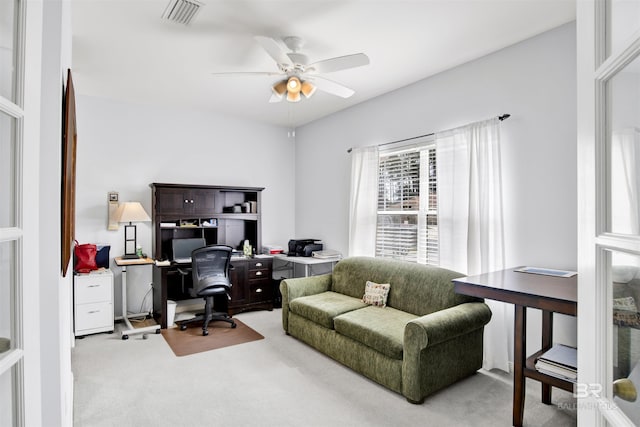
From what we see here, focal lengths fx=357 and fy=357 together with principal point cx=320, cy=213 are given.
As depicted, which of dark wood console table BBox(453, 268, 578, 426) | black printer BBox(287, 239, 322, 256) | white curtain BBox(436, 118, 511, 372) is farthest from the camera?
black printer BBox(287, 239, 322, 256)

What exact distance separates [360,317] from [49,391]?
2343 mm

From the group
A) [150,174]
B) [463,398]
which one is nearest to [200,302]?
[150,174]

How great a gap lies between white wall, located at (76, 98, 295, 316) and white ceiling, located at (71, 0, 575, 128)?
59 centimetres

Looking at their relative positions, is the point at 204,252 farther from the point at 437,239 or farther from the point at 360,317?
the point at 437,239

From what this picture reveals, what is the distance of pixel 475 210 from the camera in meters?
3.26


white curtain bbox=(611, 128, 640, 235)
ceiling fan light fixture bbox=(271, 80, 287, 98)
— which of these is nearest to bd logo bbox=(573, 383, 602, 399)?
white curtain bbox=(611, 128, 640, 235)

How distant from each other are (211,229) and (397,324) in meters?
3.22

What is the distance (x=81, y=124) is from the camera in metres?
4.33

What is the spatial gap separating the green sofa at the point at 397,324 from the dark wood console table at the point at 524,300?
45cm

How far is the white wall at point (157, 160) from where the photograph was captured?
14.5 feet

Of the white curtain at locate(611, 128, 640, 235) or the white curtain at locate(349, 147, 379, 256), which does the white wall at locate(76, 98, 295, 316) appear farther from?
the white curtain at locate(611, 128, 640, 235)

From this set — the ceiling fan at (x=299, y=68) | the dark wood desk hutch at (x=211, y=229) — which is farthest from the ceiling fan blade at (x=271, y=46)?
the dark wood desk hutch at (x=211, y=229)

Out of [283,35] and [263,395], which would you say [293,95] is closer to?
[283,35]

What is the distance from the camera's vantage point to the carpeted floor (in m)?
2.37
